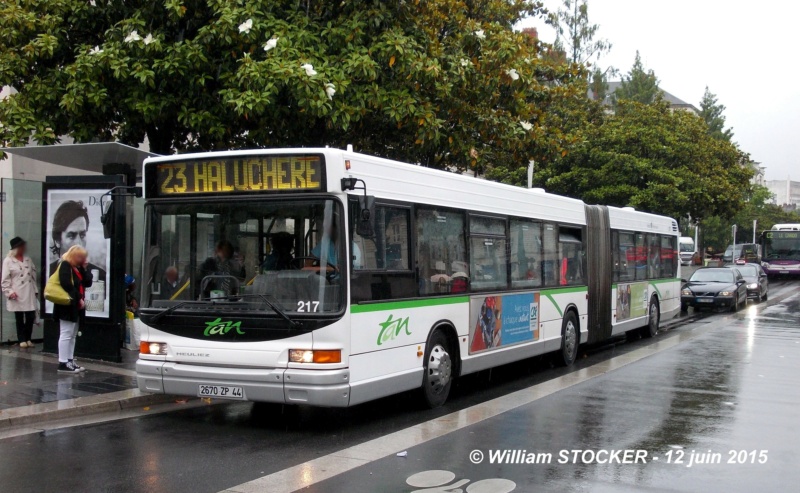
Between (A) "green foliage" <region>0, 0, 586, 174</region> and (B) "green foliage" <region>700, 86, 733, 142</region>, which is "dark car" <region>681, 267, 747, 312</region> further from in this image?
(B) "green foliage" <region>700, 86, 733, 142</region>

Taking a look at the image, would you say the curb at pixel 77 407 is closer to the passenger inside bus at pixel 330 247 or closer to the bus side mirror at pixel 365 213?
the passenger inside bus at pixel 330 247

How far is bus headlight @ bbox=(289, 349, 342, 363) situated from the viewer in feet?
25.8

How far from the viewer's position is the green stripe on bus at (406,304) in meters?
8.28

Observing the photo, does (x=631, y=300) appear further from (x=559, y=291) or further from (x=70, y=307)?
(x=70, y=307)

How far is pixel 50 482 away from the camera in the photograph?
640 centimetres

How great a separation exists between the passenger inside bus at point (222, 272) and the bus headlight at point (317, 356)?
0.99m

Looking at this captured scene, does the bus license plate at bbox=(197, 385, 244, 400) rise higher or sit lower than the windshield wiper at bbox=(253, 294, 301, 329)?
lower

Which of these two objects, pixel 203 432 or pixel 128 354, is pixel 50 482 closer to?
pixel 203 432

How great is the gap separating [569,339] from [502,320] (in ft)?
10.6

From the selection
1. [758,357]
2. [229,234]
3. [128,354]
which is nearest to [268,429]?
[229,234]

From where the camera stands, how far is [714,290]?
27.8m

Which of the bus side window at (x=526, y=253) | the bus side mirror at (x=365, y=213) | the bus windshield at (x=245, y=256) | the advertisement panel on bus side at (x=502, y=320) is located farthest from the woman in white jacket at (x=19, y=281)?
the bus side window at (x=526, y=253)

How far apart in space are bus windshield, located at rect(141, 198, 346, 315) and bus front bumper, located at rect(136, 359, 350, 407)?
0.60 metres

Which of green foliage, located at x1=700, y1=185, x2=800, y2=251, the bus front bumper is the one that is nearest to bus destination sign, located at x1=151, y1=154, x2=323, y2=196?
the bus front bumper
